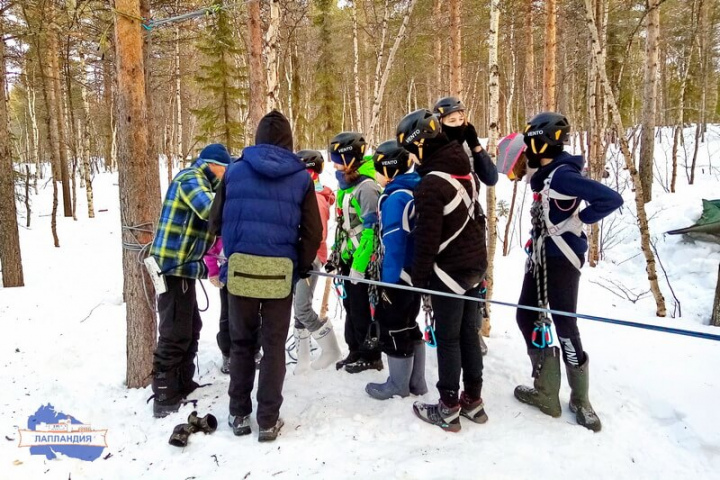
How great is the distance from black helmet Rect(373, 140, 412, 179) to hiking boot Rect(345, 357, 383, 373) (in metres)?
1.79

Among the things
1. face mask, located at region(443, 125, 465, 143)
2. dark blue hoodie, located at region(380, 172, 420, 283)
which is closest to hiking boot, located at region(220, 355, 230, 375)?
dark blue hoodie, located at region(380, 172, 420, 283)

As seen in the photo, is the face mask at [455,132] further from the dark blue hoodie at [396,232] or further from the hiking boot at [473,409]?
the hiking boot at [473,409]

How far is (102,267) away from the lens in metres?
10.3

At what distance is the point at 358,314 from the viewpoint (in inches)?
159

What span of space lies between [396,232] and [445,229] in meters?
0.40

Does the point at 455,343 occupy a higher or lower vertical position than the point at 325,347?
higher

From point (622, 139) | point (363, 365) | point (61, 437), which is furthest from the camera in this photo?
point (622, 139)

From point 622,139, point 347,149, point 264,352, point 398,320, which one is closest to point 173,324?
point 264,352

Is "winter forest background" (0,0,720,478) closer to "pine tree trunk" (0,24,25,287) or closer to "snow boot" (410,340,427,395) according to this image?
"pine tree trunk" (0,24,25,287)

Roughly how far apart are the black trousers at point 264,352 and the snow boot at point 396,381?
850mm

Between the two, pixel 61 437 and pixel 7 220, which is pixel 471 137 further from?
pixel 7 220

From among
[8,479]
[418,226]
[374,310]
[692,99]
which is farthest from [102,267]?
[692,99]

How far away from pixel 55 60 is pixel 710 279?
19.1 metres

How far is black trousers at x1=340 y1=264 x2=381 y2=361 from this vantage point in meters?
4.00
